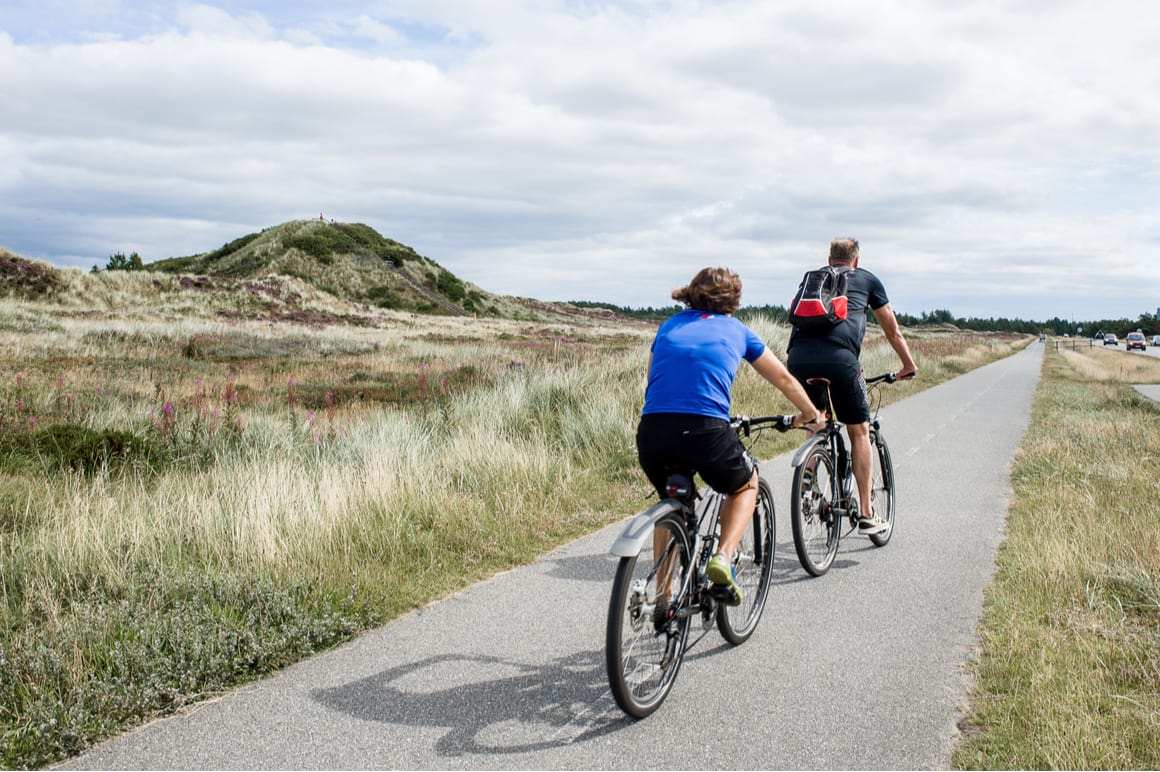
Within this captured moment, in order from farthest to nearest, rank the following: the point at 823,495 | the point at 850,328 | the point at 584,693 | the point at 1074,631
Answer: the point at 823,495, the point at 850,328, the point at 1074,631, the point at 584,693

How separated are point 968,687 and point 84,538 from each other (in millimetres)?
5262

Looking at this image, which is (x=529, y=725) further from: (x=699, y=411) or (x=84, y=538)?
(x=84, y=538)

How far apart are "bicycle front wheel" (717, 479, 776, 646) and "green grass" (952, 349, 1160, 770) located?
3.89 feet

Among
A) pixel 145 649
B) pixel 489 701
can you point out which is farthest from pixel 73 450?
pixel 489 701

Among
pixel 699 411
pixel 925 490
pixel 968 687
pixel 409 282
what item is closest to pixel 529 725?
pixel 699 411

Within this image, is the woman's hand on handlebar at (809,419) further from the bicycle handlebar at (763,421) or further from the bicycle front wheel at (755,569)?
the bicycle front wheel at (755,569)

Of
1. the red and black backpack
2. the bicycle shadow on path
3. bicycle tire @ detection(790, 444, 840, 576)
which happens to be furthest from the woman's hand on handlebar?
the bicycle shadow on path

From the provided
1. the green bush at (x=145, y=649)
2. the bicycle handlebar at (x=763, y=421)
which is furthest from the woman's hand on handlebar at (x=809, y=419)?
the green bush at (x=145, y=649)

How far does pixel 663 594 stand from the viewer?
3879 mm

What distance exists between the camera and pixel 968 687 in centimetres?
402

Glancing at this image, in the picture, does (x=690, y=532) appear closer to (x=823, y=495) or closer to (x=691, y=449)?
(x=691, y=449)

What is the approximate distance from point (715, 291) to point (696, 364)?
423mm

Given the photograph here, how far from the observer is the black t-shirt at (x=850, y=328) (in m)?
5.82

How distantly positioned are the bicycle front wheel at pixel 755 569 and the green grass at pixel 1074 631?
46.7 inches
